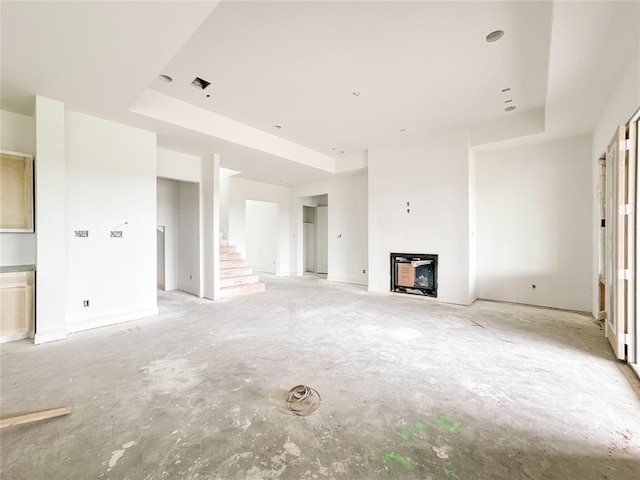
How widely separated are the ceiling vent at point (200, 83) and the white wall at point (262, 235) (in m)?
5.75

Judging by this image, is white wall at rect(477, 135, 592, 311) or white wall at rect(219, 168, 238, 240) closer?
white wall at rect(477, 135, 592, 311)

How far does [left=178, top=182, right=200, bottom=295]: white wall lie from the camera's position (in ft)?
19.2

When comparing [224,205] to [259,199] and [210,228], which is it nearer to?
[259,199]

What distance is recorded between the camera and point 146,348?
3.12 meters

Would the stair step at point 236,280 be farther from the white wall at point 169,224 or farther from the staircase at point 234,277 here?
the white wall at point 169,224

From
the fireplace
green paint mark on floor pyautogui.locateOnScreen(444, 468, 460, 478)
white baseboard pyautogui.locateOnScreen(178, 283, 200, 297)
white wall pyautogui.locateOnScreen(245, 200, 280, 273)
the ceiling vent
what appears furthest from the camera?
white wall pyautogui.locateOnScreen(245, 200, 280, 273)

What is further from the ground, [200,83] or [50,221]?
A: [200,83]

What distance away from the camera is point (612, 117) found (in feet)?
10.6

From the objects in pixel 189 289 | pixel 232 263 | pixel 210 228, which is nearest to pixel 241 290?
pixel 232 263

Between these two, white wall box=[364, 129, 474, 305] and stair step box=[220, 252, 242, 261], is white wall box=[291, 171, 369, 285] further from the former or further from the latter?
stair step box=[220, 252, 242, 261]

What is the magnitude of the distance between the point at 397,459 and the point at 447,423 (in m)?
0.53

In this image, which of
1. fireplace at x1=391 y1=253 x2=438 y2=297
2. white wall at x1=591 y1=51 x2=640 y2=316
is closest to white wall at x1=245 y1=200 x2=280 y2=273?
fireplace at x1=391 y1=253 x2=438 y2=297

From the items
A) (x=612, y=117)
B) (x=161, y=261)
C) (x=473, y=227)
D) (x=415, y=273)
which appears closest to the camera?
(x=612, y=117)

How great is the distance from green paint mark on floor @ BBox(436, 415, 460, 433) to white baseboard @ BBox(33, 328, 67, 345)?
4380 mm
